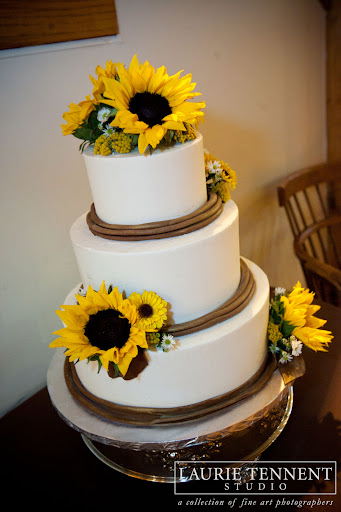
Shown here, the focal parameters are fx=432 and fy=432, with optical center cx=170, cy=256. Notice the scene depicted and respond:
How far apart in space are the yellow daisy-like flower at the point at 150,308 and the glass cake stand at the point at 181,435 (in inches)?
10.1

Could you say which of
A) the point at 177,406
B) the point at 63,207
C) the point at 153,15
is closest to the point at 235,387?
the point at 177,406

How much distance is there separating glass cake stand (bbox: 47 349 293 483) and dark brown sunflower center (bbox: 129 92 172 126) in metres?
0.68

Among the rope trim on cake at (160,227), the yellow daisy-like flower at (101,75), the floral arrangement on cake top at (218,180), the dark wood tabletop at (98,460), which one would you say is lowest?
the dark wood tabletop at (98,460)

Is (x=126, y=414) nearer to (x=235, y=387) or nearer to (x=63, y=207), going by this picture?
(x=235, y=387)

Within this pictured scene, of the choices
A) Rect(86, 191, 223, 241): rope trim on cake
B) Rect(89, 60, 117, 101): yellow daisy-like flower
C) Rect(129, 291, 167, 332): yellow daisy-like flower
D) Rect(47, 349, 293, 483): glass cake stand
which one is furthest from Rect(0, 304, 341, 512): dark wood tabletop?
Rect(89, 60, 117, 101): yellow daisy-like flower

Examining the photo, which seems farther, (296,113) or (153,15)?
(296,113)

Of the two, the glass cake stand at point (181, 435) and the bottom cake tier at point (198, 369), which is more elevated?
the bottom cake tier at point (198, 369)

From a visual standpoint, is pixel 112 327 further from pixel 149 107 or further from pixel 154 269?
pixel 149 107

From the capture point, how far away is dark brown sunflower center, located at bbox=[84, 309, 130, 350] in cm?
89

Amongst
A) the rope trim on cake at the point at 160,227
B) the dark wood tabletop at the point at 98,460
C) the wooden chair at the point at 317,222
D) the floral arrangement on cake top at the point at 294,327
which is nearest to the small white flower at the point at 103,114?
the rope trim on cake at the point at 160,227

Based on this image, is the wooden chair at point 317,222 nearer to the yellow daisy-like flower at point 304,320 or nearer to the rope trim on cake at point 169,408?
the yellow daisy-like flower at point 304,320

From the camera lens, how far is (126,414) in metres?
1.03

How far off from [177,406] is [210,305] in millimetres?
253

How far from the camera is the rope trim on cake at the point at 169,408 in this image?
3.30 feet
